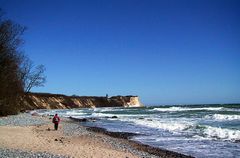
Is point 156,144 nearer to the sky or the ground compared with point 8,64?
nearer to the ground

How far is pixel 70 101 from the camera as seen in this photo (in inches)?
5571

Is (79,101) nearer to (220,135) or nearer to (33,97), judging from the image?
(33,97)

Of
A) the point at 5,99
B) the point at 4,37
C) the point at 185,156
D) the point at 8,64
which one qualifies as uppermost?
the point at 4,37

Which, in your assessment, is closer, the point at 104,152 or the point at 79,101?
the point at 104,152

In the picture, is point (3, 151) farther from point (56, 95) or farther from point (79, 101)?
point (79, 101)

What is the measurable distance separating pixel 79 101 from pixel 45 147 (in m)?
134

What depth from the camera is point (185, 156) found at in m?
14.8

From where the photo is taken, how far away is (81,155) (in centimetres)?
1287

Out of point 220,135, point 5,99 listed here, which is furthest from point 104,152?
point 5,99

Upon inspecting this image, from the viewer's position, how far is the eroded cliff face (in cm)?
11541

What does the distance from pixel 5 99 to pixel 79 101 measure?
11004 centimetres

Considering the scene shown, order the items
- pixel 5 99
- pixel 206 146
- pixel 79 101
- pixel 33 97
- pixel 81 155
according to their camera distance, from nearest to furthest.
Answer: pixel 81 155, pixel 206 146, pixel 5 99, pixel 33 97, pixel 79 101

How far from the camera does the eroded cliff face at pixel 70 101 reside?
115406mm

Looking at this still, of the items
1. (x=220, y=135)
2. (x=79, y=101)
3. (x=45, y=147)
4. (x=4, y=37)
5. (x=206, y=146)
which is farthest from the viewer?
(x=79, y=101)
